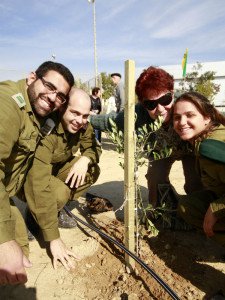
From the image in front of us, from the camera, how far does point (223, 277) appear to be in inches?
95.2

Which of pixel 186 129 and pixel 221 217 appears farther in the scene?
pixel 186 129

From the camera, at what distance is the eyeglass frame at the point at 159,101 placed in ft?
8.47

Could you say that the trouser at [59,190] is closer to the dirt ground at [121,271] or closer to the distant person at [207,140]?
the dirt ground at [121,271]

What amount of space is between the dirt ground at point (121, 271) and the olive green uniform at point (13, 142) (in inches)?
15.4

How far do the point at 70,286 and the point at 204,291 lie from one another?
3.39ft

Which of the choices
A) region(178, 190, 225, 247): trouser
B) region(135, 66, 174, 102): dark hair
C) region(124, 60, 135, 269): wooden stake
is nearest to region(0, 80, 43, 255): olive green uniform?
region(124, 60, 135, 269): wooden stake

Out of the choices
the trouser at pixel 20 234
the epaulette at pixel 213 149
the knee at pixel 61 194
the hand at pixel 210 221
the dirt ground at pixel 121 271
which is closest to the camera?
the epaulette at pixel 213 149

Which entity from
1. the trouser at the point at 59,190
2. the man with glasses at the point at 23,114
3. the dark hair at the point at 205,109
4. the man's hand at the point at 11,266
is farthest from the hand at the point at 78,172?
the man's hand at the point at 11,266

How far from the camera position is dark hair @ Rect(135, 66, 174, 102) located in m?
2.58

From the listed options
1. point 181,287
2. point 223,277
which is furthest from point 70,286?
point 223,277

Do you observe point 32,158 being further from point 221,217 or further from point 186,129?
point 221,217

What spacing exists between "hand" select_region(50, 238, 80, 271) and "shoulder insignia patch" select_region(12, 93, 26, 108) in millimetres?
1307

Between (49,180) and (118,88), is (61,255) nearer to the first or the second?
(49,180)

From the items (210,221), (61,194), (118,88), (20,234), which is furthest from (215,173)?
(118,88)
